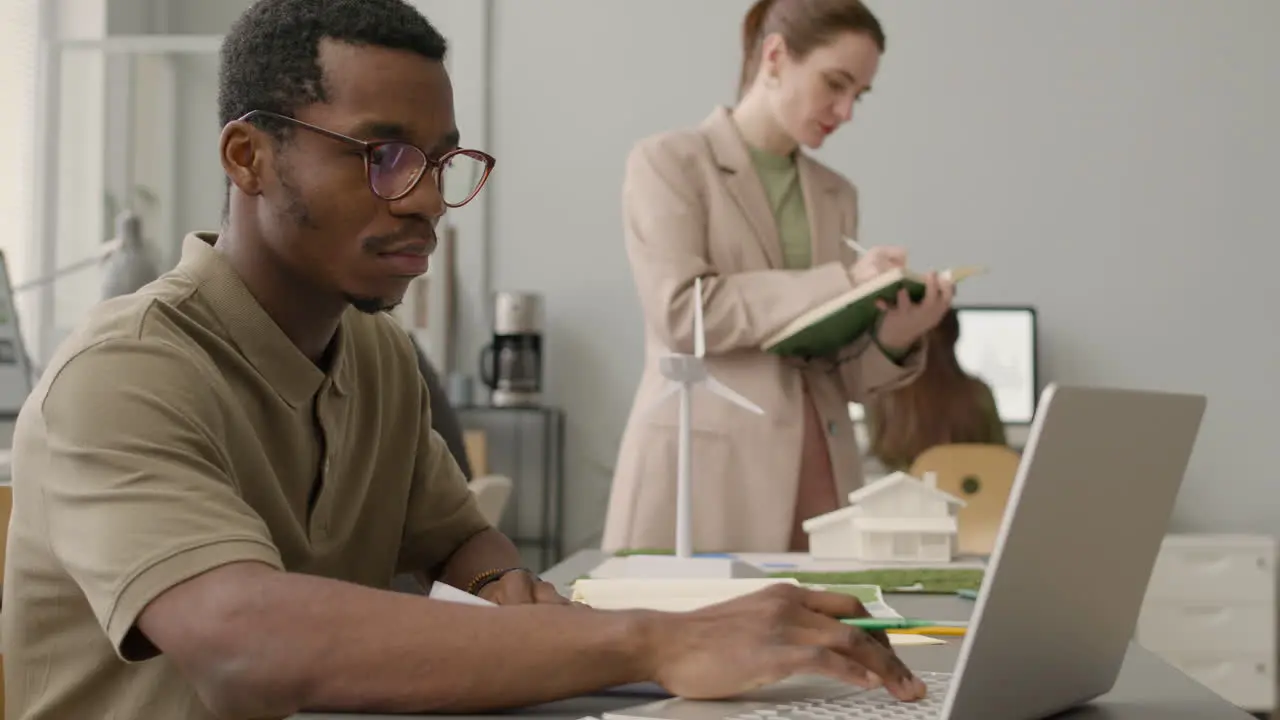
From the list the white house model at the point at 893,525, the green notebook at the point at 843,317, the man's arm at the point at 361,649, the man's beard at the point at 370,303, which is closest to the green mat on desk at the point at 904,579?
the white house model at the point at 893,525

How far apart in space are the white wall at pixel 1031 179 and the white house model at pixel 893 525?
3.10 metres

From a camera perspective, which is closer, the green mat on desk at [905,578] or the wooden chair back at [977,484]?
the green mat on desk at [905,578]

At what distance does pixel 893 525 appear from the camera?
1.96 meters

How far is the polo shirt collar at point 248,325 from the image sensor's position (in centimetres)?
114

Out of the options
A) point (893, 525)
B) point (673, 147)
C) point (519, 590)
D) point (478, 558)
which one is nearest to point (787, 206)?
point (673, 147)

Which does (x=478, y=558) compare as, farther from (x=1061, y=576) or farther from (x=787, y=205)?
(x=787, y=205)

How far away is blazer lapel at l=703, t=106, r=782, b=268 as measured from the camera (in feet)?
7.61

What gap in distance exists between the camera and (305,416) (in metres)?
1.21

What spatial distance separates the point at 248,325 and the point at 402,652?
0.36 metres

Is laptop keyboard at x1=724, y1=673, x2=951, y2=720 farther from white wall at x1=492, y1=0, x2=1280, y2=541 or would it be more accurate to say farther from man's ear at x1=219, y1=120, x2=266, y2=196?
white wall at x1=492, y1=0, x2=1280, y2=541

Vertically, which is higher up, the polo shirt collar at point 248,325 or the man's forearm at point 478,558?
the polo shirt collar at point 248,325

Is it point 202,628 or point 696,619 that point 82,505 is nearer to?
point 202,628

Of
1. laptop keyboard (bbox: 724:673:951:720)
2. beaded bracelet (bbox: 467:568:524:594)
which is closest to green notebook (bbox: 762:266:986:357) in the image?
beaded bracelet (bbox: 467:568:524:594)

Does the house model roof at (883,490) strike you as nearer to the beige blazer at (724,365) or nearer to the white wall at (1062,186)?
the beige blazer at (724,365)
